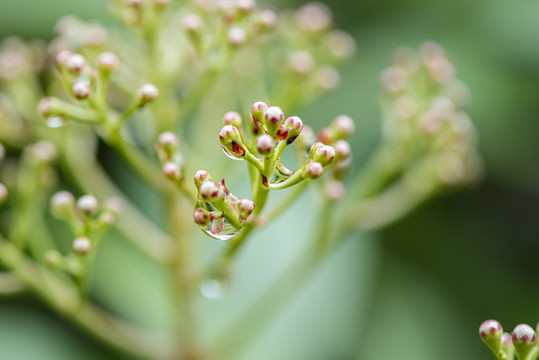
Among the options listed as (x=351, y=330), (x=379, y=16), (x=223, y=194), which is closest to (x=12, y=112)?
(x=223, y=194)

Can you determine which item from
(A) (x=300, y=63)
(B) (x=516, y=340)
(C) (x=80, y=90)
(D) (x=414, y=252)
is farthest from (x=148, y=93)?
(D) (x=414, y=252)

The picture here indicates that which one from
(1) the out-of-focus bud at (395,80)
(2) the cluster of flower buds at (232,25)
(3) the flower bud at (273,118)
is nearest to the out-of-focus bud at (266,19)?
(2) the cluster of flower buds at (232,25)

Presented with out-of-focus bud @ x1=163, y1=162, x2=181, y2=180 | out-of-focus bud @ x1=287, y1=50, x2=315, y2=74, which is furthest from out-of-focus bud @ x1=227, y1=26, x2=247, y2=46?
out-of-focus bud @ x1=163, y1=162, x2=181, y2=180

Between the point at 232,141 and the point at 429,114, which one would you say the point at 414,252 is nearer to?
the point at 429,114

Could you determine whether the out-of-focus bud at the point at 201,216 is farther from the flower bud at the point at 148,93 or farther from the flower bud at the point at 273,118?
the flower bud at the point at 148,93

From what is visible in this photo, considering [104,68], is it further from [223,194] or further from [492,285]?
[492,285]

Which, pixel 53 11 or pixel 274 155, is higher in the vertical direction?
pixel 274 155

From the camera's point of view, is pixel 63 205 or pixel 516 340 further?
pixel 63 205
